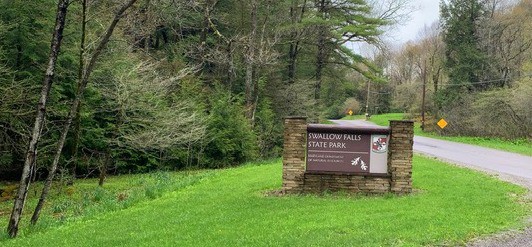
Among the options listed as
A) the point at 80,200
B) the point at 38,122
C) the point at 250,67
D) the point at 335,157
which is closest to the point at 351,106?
the point at 250,67

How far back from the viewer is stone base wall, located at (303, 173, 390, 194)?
11.3 meters

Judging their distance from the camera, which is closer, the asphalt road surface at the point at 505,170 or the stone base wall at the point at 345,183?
the asphalt road surface at the point at 505,170

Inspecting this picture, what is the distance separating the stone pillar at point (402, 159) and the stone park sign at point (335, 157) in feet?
0.40

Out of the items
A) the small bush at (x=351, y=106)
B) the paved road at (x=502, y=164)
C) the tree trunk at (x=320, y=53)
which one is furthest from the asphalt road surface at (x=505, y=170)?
the small bush at (x=351, y=106)

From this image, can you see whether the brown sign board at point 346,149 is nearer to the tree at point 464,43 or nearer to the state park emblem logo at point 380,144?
the state park emblem logo at point 380,144

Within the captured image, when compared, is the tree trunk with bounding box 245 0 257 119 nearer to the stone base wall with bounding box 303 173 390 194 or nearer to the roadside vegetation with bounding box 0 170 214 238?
the roadside vegetation with bounding box 0 170 214 238

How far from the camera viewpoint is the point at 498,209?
30.4 feet

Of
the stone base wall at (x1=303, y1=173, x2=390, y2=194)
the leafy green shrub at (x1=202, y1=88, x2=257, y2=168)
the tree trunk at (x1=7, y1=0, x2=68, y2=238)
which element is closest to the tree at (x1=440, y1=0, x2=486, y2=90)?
the leafy green shrub at (x1=202, y1=88, x2=257, y2=168)

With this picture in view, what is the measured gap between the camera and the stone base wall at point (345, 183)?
11289 millimetres

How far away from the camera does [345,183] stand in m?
11.4

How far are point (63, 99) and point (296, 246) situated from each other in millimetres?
16405

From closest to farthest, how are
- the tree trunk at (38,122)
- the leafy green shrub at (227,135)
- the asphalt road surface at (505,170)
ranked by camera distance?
the asphalt road surface at (505,170) < the tree trunk at (38,122) < the leafy green shrub at (227,135)

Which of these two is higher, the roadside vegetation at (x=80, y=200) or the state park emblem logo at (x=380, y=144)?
the state park emblem logo at (x=380, y=144)

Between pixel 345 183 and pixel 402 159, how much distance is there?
1383 mm
